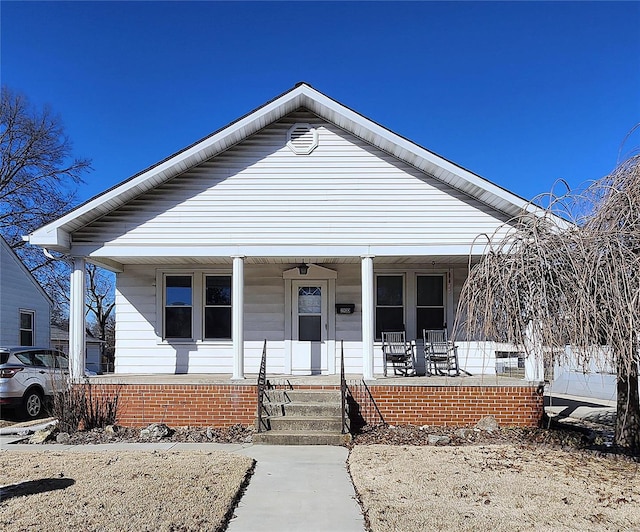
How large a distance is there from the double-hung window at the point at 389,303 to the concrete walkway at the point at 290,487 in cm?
447

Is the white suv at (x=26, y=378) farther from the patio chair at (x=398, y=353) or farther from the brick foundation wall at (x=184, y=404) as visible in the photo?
the patio chair at (x=398, y=353)

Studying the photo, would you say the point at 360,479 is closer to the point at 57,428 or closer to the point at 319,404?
the point at 319,404

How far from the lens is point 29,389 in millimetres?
11789

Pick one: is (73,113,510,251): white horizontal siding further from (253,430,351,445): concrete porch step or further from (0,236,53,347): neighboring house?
(0,236,53,347): neighboring house

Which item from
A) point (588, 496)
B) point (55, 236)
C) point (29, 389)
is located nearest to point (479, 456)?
point (588, 496)

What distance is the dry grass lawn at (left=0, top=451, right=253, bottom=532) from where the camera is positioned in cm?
505

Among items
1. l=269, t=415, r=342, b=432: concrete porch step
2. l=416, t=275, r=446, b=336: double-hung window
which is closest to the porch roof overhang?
l=416, t=275, r=446, b=336: double-hung window

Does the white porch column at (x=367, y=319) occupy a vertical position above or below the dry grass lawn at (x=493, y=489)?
above

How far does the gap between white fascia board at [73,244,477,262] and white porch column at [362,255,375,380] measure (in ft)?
0.94

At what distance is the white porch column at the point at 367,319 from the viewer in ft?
32.8

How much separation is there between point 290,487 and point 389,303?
6627 mm

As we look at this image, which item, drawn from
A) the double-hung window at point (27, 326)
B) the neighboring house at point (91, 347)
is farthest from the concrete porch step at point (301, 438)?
the neighboring house at point (91, 347)

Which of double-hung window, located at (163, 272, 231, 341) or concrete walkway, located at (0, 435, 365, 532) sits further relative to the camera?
double-hung window, located at (163, 272, 231, 341)

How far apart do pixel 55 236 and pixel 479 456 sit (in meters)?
7.89
